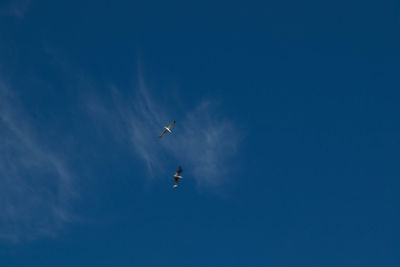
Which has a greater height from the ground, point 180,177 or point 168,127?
point 168,127

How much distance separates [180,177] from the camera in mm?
150750

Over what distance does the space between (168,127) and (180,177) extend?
57.0 ft

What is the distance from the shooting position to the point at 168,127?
159000mm
